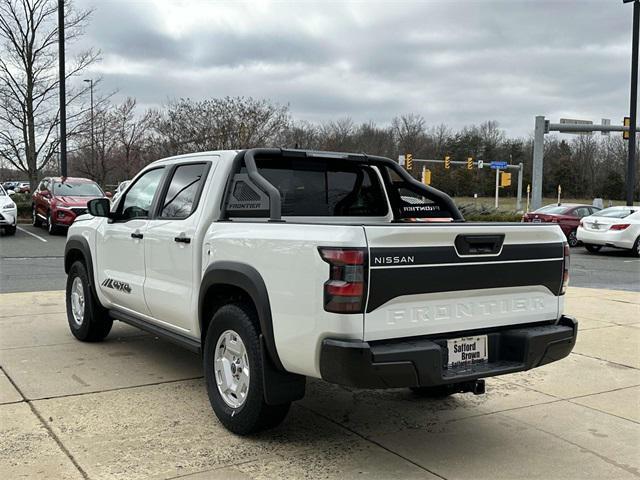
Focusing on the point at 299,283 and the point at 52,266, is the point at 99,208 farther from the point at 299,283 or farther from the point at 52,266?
the point at 52,266

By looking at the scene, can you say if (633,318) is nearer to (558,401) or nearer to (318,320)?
(558,401)

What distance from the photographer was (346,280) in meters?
3.42

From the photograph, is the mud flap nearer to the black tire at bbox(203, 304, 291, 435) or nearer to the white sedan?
the black tire at bbox(203, 304, 291, 435)

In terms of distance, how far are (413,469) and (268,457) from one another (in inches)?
33.5

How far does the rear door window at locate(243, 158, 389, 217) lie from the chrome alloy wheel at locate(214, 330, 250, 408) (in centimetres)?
115

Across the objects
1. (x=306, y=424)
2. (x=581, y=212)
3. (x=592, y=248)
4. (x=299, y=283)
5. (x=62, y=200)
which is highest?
(x=62, y=200)

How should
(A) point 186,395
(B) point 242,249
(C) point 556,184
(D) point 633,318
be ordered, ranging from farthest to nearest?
1. (C) point 556,184
2. (D) point 633,318
3. (A) point 186,395
4. (B) point 242,249

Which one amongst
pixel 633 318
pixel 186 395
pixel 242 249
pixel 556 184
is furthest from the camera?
pixel 556 184

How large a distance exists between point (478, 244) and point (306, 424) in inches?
68.5

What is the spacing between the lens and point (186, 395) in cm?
506

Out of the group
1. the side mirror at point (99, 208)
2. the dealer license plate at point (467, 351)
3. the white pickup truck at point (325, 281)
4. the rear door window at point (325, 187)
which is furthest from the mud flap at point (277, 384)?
the side mirror at point (99, 208)

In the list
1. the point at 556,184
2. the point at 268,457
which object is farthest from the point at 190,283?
the point at 556,184

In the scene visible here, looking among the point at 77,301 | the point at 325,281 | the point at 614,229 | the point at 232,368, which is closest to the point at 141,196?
the point at 77,301

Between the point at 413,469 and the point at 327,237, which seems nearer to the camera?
the point at 327,237
